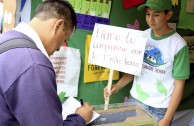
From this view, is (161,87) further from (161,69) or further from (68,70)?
(68,70)

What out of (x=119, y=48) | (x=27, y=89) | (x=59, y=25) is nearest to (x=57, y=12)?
(x=59, y=25)

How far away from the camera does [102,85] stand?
2873mm

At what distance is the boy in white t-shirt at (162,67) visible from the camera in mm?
2104

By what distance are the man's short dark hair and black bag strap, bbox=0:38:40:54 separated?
0.68ft

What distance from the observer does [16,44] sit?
1.16 meters

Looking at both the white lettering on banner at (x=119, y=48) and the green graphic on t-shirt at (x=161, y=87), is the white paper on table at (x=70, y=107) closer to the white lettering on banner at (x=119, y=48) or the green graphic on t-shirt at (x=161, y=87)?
the white lettering on banner at (x=119, y=48)

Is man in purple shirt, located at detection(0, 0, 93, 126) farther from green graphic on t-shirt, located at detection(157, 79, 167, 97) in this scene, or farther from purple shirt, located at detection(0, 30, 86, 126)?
green graphic on t-shirt, located at detection(157, 79, 167, 97)

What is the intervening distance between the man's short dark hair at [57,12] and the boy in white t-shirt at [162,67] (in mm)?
964

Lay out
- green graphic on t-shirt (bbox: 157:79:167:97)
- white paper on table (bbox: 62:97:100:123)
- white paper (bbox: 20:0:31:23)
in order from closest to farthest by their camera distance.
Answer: white paper on table (bbox: 62:97:100:123) < green graphic on t-shirt (bbox: 157:79:167:97) < white paper (bbox: 20:0:31:23)

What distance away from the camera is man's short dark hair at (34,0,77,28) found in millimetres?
1352

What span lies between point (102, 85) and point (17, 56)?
1.82 m

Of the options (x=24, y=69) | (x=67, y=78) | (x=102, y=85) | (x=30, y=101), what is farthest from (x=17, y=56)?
(x=102, y=85)

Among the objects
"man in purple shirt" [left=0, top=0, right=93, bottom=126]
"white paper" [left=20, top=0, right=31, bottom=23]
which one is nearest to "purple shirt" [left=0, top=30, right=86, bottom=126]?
"man in purple shirt" [left=0, top=0, right=93, bottom=126]

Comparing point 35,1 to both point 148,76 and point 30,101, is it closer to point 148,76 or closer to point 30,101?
point 148,76
